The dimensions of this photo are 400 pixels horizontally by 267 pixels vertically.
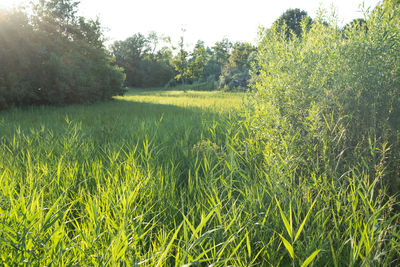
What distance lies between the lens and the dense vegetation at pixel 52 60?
830 centimetres

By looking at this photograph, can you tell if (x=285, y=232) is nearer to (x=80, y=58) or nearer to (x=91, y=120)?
(x=91, y=120)

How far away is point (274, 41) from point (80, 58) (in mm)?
11127

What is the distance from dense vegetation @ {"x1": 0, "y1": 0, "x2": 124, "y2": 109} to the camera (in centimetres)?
830

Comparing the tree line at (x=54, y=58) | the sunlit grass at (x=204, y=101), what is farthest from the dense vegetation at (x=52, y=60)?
the sunlit grass at (x=204, y=101)

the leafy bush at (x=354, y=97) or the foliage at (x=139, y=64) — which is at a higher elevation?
the foliage at (x=139, y=64)

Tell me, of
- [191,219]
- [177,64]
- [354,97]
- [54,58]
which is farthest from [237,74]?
[191,219]

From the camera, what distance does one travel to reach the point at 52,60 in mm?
9391

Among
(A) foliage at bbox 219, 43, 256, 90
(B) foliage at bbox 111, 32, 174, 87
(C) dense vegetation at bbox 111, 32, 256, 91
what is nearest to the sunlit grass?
(A) foliage at bbox 219, 43, 256, 90

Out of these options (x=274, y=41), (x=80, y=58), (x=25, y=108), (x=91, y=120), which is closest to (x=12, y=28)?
(x=25, y=108)

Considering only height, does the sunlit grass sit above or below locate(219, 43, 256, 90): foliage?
below

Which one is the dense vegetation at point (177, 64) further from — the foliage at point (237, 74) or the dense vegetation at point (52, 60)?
the dense vegetation at point (52, 60)

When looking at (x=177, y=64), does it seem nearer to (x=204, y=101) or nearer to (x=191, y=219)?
Answer: (x=204, y=101)

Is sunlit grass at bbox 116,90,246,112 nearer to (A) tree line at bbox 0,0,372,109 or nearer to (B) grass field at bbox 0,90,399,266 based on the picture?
(A) tree line at bbox 0,0,372,109

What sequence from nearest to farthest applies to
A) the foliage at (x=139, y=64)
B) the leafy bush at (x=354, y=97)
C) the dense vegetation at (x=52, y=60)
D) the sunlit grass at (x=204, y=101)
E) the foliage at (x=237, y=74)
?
the leafy bush at (x=354, y=97), the sunlit grass at (x=204, y=101), the dense vegetation at (x=52, y=60), the foliage at (x=237, y=74), the foliage at (x=139, y=64)
